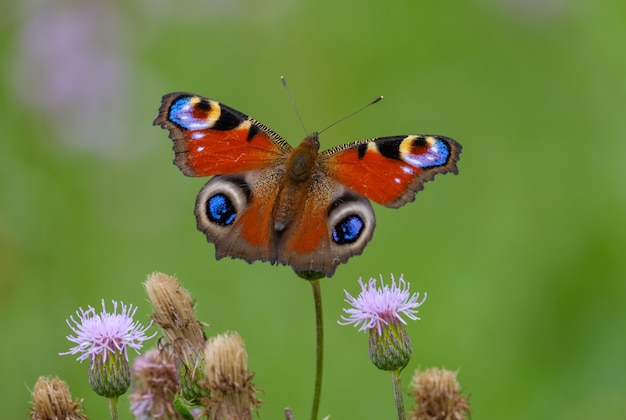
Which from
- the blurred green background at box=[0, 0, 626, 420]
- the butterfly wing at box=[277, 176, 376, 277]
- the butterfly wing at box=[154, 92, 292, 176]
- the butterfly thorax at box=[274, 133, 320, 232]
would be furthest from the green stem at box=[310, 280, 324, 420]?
the blurred green background at box=[0, 0, 626, 420]

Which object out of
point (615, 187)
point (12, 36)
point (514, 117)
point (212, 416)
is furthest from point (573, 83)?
point (212, 416)

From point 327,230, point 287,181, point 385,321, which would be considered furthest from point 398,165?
point 385,321

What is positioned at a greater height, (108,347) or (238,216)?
(238,216)

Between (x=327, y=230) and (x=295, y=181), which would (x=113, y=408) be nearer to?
(x=327, y=230)

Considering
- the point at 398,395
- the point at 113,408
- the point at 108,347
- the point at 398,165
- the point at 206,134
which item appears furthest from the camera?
the point at 206,134

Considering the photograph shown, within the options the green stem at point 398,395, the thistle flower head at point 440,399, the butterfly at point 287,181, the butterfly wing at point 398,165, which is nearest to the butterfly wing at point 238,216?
the butterfly at point 287,181

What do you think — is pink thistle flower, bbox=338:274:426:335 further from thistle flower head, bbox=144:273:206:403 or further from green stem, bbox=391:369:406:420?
thistle flower head, bbox=144:273:206:403

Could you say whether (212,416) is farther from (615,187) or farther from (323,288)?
(615,187)
